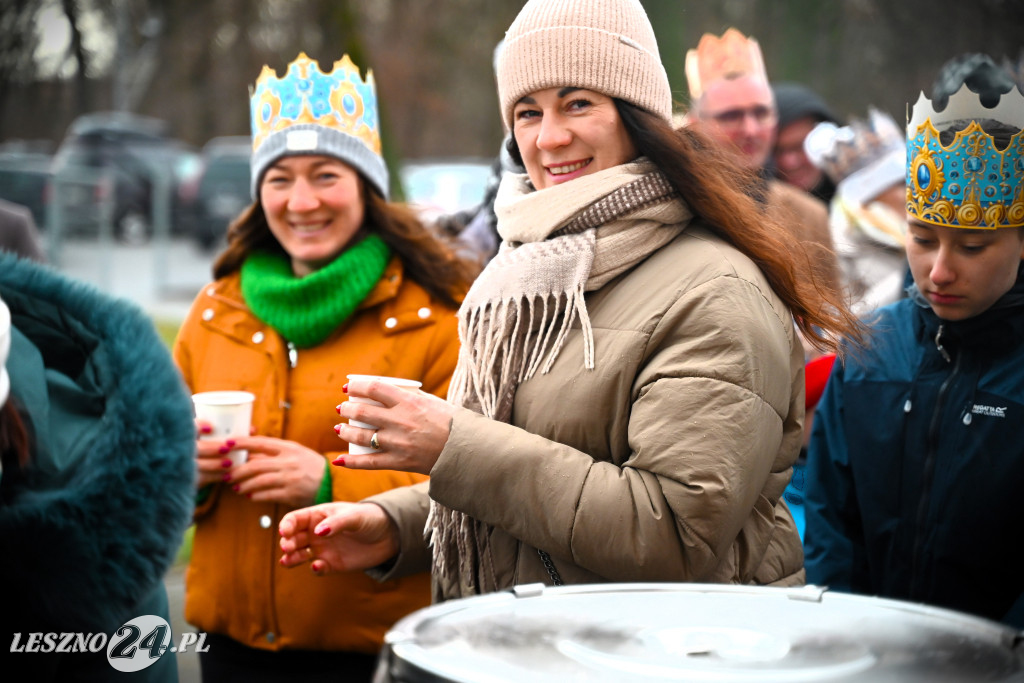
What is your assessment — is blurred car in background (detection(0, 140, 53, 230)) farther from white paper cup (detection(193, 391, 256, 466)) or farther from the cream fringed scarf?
the cream fringed scarf

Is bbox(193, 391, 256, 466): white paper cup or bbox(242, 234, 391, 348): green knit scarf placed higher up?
bbox(242, 234, 391, 348): green knit scarf

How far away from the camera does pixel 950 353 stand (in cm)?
282

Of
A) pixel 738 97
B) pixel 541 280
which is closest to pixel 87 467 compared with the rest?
pixel 541 280

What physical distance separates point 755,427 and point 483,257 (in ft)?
5.85

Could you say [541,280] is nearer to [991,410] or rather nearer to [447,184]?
[991,410]

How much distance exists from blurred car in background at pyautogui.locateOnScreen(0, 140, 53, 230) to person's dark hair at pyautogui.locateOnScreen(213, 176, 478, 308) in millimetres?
4524

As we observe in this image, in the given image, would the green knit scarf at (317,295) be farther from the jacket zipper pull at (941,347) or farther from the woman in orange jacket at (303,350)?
the jacket zipper pull at (941,347)

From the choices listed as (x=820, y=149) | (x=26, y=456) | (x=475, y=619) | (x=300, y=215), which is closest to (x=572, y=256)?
(x=475, y=619)

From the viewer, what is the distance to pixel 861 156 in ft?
16.8

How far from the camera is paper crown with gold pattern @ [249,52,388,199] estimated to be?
3244 millimetres

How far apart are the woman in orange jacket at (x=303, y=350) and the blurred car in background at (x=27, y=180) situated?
4.68m

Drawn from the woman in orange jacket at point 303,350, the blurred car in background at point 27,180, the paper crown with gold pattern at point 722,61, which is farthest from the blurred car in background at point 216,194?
the woman in orange jacket at point 303,350

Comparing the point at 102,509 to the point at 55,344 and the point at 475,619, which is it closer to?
the point at 55,344

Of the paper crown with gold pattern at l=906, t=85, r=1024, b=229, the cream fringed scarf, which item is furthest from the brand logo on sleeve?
the cream fringed scarf
